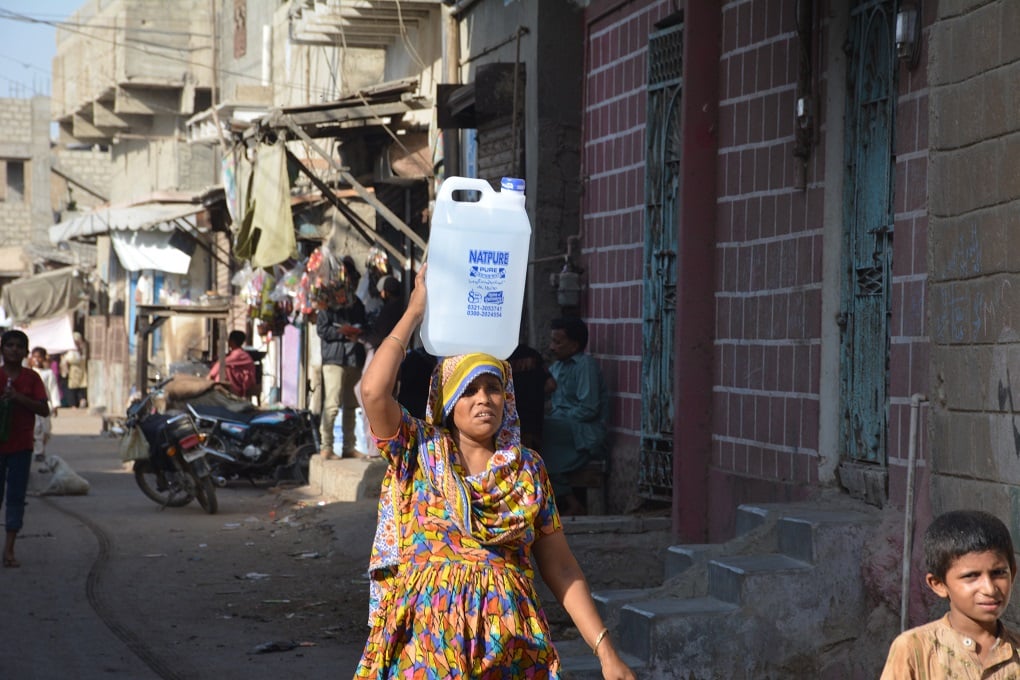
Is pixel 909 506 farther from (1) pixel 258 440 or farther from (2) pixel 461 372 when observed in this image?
(1) pixel 258 440

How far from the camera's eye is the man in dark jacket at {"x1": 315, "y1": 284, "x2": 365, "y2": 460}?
1530cm

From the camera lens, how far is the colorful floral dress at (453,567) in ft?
12.5

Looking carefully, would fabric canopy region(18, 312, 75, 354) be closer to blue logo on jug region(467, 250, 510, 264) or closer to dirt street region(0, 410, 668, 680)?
dirt street region(0, 410, 668, 680)

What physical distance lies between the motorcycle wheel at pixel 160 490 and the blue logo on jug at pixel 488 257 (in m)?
10.2

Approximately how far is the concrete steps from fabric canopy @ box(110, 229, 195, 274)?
73.2 feet

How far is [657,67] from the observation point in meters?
9.63

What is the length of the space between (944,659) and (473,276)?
1628 millimetres

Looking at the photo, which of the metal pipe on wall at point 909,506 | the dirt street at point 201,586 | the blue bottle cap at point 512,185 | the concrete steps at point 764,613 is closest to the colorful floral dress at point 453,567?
the blue bottle cap at point 512,185

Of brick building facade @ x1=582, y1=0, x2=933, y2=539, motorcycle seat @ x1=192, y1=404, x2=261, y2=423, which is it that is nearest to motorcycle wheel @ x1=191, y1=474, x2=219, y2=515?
motorcycle seat @ x1=192, y1=404, x2=261, y2=423

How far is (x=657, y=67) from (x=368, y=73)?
10483 millimetres

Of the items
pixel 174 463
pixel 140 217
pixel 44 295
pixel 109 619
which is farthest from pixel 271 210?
pixel 44 295

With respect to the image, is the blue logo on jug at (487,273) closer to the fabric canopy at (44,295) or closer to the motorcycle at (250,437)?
the motorcycle at (250,437)

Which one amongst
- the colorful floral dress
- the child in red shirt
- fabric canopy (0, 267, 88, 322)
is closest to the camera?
the colorful floral dress

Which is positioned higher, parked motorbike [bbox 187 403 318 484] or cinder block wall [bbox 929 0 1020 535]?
cinder block wall [bbox 929 0 1020 535]
